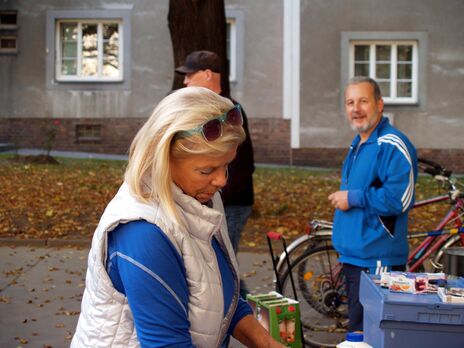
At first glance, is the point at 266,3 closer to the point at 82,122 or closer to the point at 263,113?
the point at 263,113

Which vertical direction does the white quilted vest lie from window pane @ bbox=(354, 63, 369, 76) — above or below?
below

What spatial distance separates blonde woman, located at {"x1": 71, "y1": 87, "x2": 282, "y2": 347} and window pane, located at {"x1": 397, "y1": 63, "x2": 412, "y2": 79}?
19.6m

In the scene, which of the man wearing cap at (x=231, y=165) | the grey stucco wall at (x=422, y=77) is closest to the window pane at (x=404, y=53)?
the grey stucco wall at (x=422, y=77)

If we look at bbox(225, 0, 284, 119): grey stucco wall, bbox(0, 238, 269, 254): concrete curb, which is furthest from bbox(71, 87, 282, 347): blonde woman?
bbox(225, 0, 284, 119): grey stucco wall

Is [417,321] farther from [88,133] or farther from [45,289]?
[88,133]

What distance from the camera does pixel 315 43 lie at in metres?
21.1

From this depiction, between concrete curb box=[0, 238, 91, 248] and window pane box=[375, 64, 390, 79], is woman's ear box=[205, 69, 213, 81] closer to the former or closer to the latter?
concrete curb box=[0, 238, 91, 248]

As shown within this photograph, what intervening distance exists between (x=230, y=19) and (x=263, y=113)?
2.32m

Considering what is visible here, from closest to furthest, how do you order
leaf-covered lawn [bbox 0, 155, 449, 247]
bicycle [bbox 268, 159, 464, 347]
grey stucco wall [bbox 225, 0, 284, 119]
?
bicycle [bbox 268, 159, 464, 347]
leaf-covered lawn [bbox 0, 155, 449, 247]
grey stucco wall [bbox 225, 0, 284, 119]

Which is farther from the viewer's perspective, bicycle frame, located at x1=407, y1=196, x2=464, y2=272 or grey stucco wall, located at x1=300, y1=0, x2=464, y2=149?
grey stucco wall, located at x1=300, y1=0, x2=464, y2=149

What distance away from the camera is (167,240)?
2.34 m

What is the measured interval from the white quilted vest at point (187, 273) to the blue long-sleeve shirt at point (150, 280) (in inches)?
1.0

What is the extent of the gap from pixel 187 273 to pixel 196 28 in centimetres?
971

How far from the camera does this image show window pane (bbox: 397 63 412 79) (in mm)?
21531
